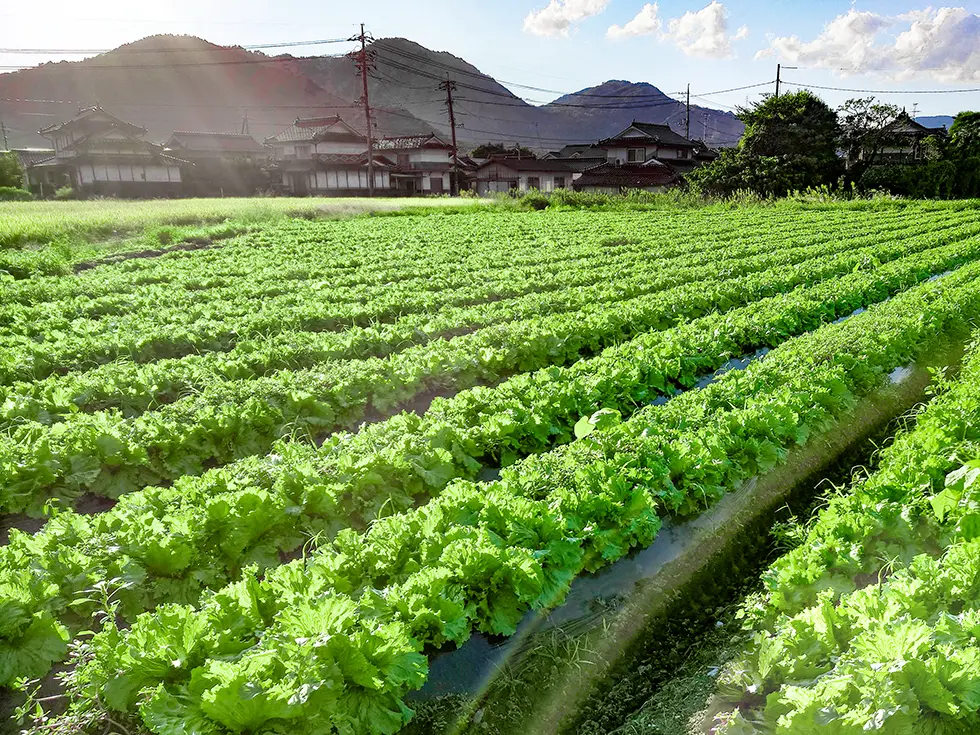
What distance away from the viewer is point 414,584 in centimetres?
403

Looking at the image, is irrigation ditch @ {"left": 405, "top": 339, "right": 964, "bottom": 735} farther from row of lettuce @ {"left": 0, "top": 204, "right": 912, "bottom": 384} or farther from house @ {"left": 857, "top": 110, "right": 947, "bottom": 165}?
house @ {"left": 857, "top": 110, "right": 947, "bottom": 165}

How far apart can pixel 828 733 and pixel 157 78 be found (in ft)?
484

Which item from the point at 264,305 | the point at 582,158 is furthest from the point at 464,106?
the point at 264,305

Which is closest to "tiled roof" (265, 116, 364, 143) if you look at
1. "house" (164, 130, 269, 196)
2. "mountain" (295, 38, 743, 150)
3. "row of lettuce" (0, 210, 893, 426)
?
"house" (164, 130, 269, 196)

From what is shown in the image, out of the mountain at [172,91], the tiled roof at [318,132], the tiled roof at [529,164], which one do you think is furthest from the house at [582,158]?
the mountain at [172,91]

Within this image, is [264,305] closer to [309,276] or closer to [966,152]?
[309,276]

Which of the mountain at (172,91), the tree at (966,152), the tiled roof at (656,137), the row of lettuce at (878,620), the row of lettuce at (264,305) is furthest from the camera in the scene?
the mountain at (172,91)

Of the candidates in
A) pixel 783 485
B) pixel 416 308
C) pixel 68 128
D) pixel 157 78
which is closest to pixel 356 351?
pixel 416 308

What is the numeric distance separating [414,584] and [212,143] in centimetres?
6929

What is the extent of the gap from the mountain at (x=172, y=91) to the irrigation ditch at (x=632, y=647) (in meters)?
117

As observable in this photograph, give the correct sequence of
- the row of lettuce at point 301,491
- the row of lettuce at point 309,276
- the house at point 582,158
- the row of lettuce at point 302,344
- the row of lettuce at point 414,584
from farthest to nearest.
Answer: the house at point 582,158 → the row of lettuce at point 309,276 → the row of lettuce at point 302,344 → the row of lettuce at point 301,491 → the row of lettuce at point 414,584

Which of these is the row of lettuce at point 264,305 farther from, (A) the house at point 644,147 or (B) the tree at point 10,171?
(A) the house at point 644,147

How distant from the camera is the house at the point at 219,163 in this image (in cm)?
5616

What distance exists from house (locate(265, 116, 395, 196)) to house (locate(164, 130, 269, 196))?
5.62 feet
